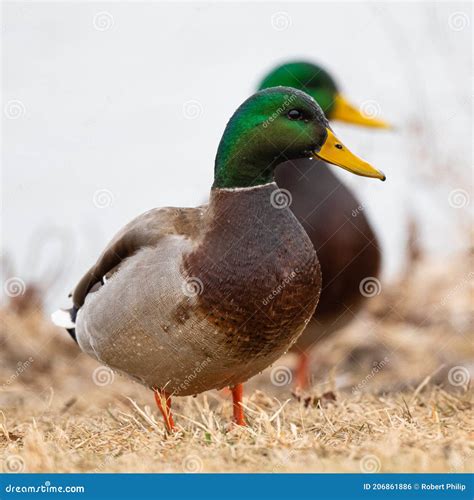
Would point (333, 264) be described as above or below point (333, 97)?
below

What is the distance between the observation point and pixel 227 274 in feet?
11.4

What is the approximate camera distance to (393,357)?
665 centimetres

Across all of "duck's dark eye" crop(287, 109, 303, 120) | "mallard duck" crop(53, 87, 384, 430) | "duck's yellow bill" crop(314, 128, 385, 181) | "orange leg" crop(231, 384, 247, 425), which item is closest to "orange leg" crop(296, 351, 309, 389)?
"orange leg" crop(231, 384, 247, 425)

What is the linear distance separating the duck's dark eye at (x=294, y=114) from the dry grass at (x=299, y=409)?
3.62 feet

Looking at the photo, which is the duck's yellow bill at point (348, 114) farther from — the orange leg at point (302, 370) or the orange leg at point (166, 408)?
the orange leg at point (166, 408)

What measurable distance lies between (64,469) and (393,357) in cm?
387

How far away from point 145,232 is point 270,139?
0.61 m

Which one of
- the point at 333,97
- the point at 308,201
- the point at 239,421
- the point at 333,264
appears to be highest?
the point at 333,97

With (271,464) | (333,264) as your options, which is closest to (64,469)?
(271,464)

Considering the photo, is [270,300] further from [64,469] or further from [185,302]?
[64,469]

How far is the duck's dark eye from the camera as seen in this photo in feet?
12.2

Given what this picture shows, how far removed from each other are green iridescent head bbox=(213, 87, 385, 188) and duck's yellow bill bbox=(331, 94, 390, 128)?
2.44 metres

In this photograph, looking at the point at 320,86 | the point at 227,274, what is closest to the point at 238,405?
the point at 227,274

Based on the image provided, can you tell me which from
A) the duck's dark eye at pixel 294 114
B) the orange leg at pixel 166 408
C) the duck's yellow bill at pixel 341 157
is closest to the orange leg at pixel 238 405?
the orange leg at pixel 166 408
